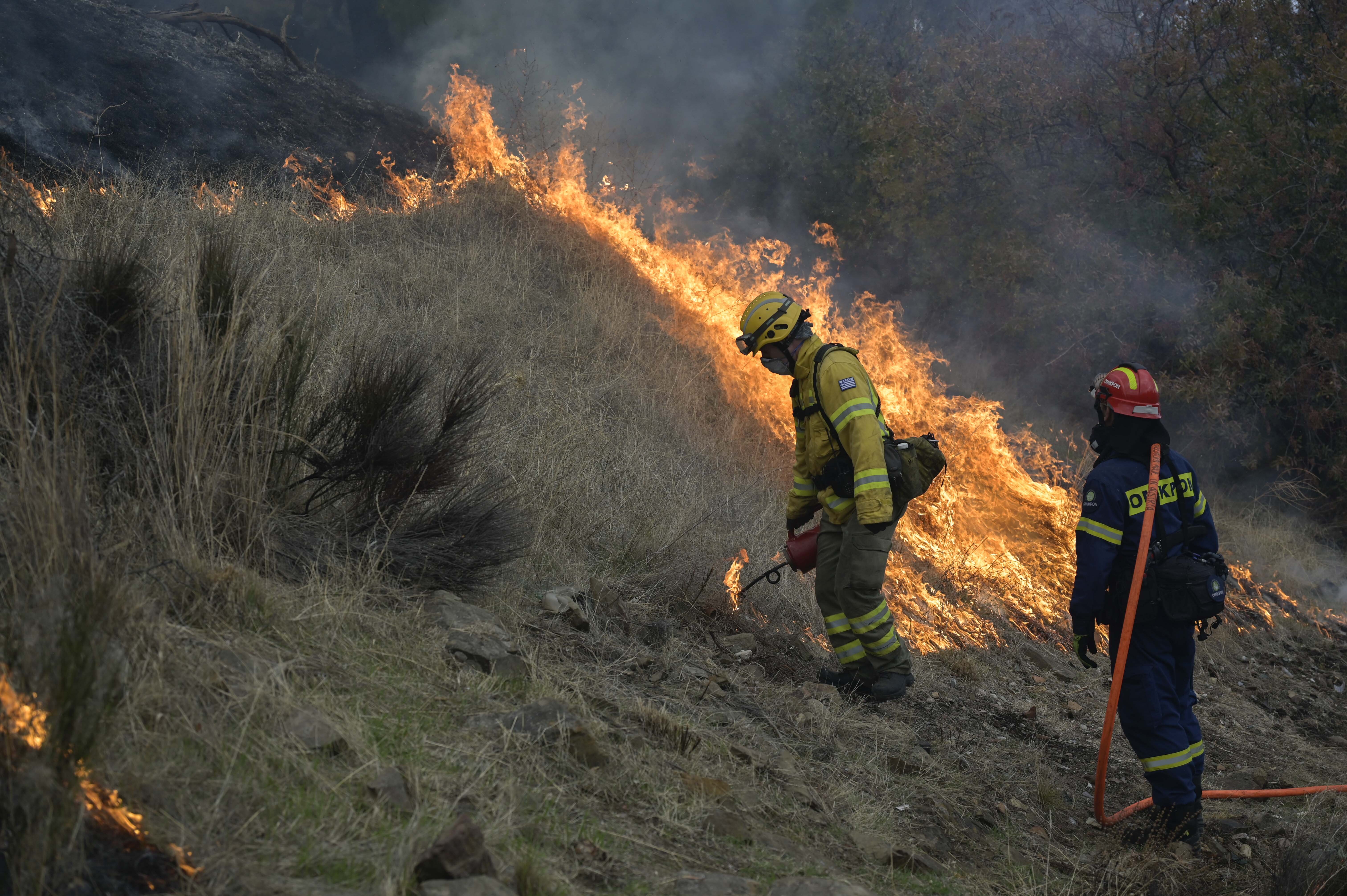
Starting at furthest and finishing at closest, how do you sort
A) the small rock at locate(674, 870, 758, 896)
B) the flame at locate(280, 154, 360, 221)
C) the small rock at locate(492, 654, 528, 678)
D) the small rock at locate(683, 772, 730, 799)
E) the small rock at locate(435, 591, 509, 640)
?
the flame at locate(280, 154, 360, 221) → the small rock at locate(435, 591, 509, 640) → the small rock at locate(492, 654, 528, 678) → the small rock at locate(683, 772, 730, 799) → the small rock at locate(674, 870, 758, 896)

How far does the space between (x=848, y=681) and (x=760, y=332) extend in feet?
6.21

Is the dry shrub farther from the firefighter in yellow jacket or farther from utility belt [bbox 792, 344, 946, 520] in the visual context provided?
utility belt [bbox 792, 344, 946, 520]

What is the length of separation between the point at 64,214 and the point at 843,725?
4.40 meters

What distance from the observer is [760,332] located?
4848 millimetres

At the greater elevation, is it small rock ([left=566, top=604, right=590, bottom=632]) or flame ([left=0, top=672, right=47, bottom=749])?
small rock ([left=566, top=604, right=590, bottom=632])

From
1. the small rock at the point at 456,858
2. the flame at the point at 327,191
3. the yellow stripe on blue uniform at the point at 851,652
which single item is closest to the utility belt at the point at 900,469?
the yellow stripe on blue uniform at the point at 851,652

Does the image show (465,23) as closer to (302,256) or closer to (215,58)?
(215,58)

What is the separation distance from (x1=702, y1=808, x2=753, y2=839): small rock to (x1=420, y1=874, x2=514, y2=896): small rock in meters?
0.92

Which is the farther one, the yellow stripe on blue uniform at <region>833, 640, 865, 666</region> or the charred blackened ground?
the charred blackened ground

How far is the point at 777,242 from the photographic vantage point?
46.0 ft

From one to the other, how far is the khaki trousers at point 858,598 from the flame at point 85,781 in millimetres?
3407

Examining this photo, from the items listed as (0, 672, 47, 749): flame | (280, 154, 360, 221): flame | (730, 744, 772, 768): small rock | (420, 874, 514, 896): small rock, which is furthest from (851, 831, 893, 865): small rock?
(280, 154, 360, 221): flame

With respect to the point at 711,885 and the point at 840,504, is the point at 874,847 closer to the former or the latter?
the point at 711,885

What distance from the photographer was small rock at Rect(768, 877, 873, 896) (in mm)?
2467
